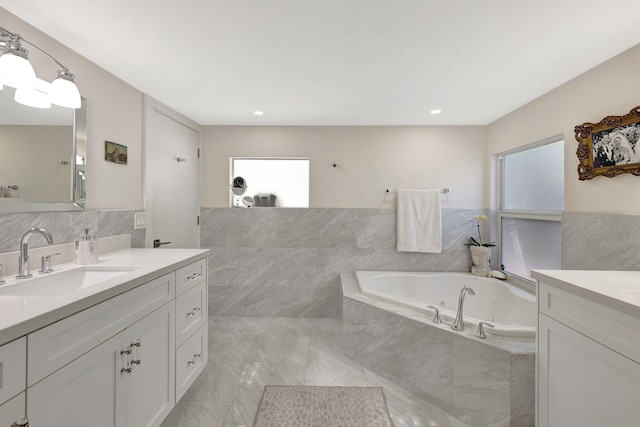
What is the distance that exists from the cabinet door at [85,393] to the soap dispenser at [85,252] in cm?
63

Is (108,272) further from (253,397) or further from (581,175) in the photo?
(581,175)

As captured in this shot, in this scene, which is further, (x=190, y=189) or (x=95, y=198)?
(x=190, y=189)

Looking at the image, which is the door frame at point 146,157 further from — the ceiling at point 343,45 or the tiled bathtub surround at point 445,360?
the tiled bathtub surround at point 445,360

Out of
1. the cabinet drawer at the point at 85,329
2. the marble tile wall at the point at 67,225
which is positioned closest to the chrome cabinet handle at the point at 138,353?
the cabinet drawer at the point at 85,329

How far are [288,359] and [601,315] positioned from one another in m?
1.95

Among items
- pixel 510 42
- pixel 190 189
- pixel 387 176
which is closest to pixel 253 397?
pixel 190 189

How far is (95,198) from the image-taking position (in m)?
1.77

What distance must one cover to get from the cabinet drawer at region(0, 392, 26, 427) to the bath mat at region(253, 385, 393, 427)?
113cm

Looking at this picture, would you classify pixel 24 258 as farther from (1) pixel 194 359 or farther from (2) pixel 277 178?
(2) pixel 277 178

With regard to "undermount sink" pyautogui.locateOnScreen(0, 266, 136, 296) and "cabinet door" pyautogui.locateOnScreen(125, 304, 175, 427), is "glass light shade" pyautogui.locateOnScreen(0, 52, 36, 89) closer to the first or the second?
"undermount sink" pyautogui.locateOnScreen(0, 266, 136, 296)

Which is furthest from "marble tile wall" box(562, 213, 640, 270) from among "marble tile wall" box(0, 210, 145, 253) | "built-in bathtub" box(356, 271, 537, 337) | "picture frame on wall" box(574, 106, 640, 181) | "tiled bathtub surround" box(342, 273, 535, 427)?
"marble tile wall" box(0, 210, 145, 253)

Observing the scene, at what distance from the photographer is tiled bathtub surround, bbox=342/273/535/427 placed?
1.48 meters

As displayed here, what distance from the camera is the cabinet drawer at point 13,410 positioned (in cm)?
69

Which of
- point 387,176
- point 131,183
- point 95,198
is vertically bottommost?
point 95,198
